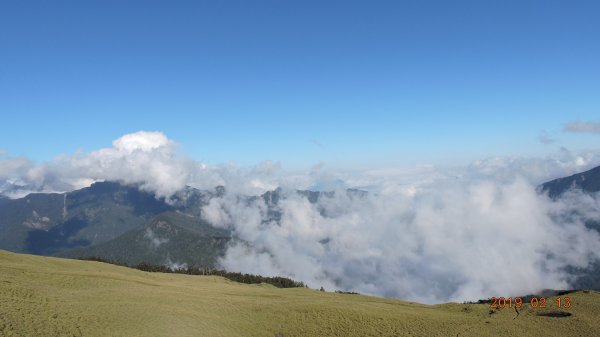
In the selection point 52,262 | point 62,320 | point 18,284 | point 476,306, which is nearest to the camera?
point 62,320

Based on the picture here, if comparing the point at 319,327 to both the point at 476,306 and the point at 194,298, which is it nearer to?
the point at 194,298

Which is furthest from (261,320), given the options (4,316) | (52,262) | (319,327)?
(52,262)

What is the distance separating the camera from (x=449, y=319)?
71.0 metres

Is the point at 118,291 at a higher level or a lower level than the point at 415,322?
higher

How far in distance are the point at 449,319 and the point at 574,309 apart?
2521cm

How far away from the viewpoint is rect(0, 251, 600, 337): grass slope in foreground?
50562 mm

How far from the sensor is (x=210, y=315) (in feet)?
216

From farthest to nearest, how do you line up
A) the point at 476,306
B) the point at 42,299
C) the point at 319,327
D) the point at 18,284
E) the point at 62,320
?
the point at 476,306 → the point at 319,327 → the point at 18,284 → the point at 42,299 → the point at 62,320

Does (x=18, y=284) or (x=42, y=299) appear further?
(x=18, y=284)

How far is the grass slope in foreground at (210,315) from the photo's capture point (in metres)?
50.6
